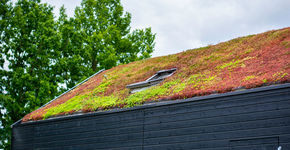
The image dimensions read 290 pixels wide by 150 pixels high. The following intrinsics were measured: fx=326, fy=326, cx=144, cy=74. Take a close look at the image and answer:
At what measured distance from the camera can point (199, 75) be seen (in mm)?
12875

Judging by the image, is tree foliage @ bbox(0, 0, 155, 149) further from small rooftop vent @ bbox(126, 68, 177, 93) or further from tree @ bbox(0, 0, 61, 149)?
small rooftop vent @ bbox(126, 68, 177, 93)

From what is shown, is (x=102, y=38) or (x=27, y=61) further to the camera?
(x=102, y=38)

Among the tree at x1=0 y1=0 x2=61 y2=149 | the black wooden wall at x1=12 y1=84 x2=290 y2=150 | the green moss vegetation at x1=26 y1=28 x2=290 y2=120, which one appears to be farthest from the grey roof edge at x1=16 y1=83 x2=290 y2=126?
the tree at x1=0 y1=0 x2=61 y2=149

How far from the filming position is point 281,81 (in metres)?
9.37

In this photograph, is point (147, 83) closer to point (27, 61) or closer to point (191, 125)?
point (191, 125)

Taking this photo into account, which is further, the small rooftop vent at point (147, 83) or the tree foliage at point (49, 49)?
the tree foliage at point (49, 49)

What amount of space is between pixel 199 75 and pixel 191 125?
253cm

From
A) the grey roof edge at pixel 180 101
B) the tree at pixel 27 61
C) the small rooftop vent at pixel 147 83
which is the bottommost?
the grey roof edge at pixel 180 101

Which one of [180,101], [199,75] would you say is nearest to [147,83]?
[199,75]

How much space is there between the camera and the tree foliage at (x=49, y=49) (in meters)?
25.0

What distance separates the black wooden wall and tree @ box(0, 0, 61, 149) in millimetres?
10325

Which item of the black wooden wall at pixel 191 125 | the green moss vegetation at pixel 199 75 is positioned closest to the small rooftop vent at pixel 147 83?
the green moss vegetation at pixel 199 75

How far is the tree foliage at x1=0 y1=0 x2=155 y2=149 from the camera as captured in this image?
82.2 feet

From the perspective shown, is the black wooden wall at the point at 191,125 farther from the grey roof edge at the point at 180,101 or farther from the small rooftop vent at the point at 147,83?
the small rooftop vent at the point at 147,83
